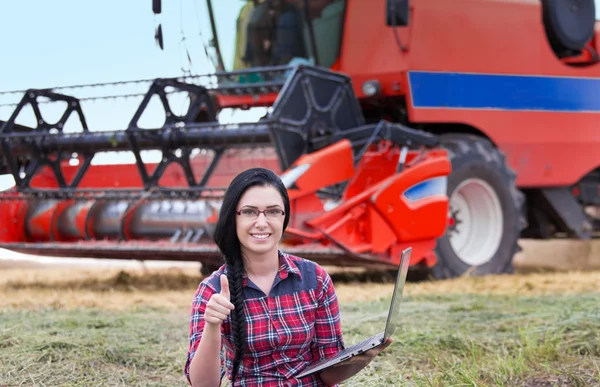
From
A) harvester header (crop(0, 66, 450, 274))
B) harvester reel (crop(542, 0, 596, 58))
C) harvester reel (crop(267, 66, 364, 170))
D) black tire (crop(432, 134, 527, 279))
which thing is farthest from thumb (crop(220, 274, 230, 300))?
harvester reel (crop(542, 0, 596, 58))

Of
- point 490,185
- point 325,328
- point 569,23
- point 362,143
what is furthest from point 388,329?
point 569,23

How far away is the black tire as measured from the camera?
6645mm

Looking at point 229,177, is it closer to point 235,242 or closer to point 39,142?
point 39,142

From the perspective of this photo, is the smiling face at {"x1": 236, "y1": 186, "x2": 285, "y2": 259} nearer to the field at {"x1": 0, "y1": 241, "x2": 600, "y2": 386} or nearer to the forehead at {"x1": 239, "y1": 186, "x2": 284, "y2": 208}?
the forehead at {"x1": 239, "y1": 186, "x2": 284, "y2": 208}

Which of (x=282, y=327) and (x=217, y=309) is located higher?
(x=217, y=309)

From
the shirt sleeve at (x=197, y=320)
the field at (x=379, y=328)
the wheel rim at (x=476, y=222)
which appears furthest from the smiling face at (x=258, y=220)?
the wheel rim at (x=476, y=222)

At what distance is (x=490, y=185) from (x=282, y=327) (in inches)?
211

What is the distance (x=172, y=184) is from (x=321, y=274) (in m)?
5.43

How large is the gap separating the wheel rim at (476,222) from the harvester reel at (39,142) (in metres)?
2.99

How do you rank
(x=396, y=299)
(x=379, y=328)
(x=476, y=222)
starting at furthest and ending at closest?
(x=476, y=222) < (x=379, y=328) < (x=396, y=299)

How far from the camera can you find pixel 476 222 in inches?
286

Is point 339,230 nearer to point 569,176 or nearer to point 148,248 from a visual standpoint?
point 148,248

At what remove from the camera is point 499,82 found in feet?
25.1

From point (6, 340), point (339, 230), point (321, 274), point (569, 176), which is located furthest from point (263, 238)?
point (569, 176)
